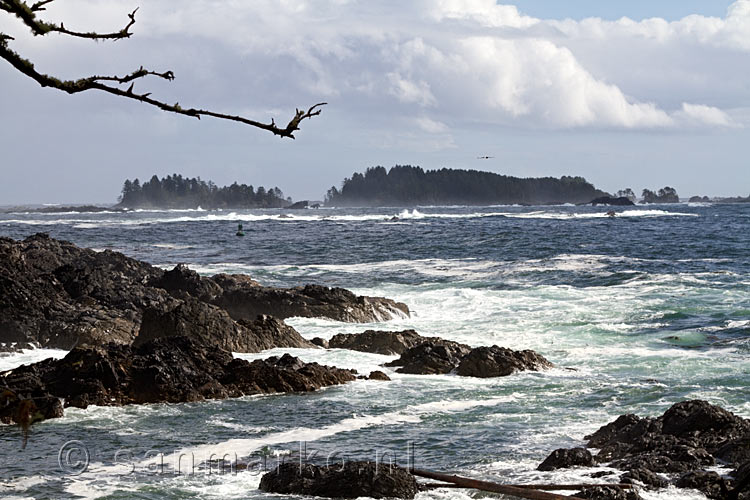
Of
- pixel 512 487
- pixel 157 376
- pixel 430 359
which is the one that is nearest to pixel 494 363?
pixel 430 359

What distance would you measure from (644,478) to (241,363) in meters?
6.31

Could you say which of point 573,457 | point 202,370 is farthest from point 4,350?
point 573,457

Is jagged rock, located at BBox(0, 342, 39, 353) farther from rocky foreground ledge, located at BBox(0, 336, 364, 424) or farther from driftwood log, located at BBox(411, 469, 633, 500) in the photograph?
driftwood log, located at BBox(411, 469, 633, 500)

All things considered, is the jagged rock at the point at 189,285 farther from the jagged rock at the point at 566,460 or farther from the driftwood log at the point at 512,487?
the driftwood log at the point at 512,487

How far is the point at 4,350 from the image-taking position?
46.3ft

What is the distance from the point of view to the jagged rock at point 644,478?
743 centimetres

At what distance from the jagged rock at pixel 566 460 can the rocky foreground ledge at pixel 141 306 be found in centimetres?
754

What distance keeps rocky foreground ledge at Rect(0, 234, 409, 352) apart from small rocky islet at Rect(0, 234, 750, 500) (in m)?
0.03

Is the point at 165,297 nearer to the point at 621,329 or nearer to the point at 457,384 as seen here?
the point at 457,384

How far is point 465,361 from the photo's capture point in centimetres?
1368

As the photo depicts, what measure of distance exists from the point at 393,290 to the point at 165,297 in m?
9.98

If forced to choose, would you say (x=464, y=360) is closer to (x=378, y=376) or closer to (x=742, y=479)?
(x=378, y=376)

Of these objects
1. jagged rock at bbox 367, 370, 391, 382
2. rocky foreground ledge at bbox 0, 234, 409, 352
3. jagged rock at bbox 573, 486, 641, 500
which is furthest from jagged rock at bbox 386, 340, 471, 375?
jagged rock at bbox 573, 486, 641, 500

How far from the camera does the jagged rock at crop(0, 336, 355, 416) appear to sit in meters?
10.9
